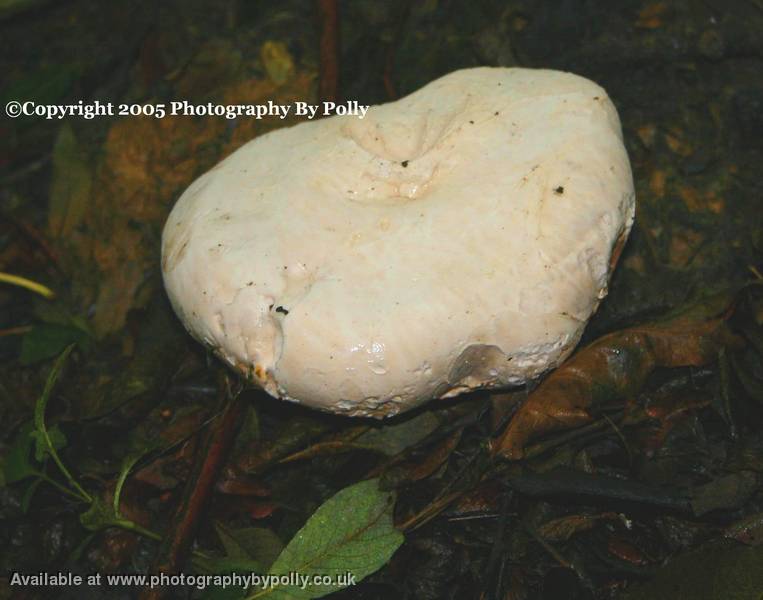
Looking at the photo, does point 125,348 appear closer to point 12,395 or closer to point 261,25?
point 12,395

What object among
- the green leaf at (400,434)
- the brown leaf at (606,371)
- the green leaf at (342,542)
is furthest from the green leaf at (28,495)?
the brown leaf at (606,371)

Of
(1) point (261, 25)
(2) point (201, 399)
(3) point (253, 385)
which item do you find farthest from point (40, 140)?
(3) point (253, 385)

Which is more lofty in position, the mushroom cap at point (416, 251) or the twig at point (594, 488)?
A: the mushroom cap at point (416, 251)

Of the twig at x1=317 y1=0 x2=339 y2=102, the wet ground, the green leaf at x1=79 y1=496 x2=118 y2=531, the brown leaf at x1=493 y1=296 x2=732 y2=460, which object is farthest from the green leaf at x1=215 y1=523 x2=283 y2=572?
the twig at x1=317 y1=0 x2=339 y2=102

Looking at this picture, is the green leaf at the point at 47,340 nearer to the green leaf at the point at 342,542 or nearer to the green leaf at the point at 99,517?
the green leaf at the point at 99,517

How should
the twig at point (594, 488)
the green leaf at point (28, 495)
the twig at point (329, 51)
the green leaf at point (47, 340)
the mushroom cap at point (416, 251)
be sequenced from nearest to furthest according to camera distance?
1. the mushroom cap at point (416, 251)
2. the twig at point (594, 488)
3. the green leaf at point (28, 495)
4. the green leaf at point (47, 340)
5. the twig at point (329, 51)

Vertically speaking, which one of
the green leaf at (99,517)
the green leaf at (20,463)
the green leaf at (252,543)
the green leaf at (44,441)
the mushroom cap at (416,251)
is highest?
the mushroom cap at (416,251)

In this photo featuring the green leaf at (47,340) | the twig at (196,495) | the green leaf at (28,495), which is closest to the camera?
the twig at (196,495)
